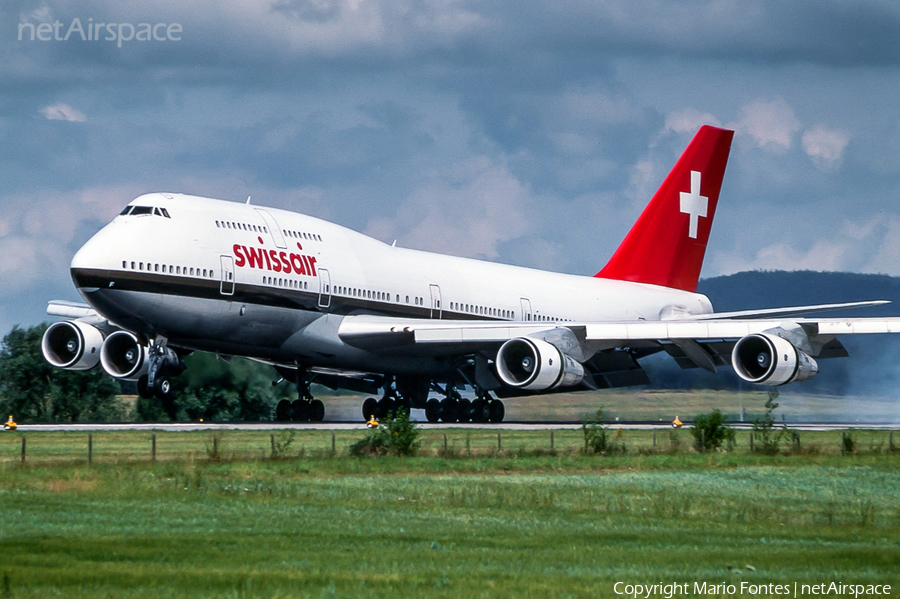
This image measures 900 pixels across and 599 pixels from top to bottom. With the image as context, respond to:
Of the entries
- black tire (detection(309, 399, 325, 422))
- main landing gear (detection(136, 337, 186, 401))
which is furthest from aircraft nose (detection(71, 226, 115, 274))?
black tire (detection(309, 399, 325, 422))

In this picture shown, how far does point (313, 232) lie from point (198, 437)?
7684 mm

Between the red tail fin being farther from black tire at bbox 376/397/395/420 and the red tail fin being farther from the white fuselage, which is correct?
black tire at bbox 376/397/395/420

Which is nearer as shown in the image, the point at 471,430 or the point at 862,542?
the point at 862,542

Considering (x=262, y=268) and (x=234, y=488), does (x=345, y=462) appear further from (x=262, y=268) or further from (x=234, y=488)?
(x=262, y=268)

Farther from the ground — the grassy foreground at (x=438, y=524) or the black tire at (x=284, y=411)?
the black tire at (x=284, y=411)

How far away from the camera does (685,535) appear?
17.1 m

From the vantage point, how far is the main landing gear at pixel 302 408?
128 ft

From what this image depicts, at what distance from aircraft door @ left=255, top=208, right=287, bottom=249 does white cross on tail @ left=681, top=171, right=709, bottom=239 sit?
814 inches

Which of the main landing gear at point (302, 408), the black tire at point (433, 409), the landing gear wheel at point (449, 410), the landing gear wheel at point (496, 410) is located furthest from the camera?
the black tire at point (433, 409)

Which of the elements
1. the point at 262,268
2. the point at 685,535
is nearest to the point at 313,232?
the point at 262,268

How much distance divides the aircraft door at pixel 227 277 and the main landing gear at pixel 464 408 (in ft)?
32.5

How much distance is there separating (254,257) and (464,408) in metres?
9.76

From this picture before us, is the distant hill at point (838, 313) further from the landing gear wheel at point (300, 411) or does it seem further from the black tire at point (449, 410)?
the landing gear wheel at point (300, 411)

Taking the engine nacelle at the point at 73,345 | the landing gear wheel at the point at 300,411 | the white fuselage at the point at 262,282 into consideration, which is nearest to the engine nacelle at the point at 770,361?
the white fuselage at the point at 262,282
